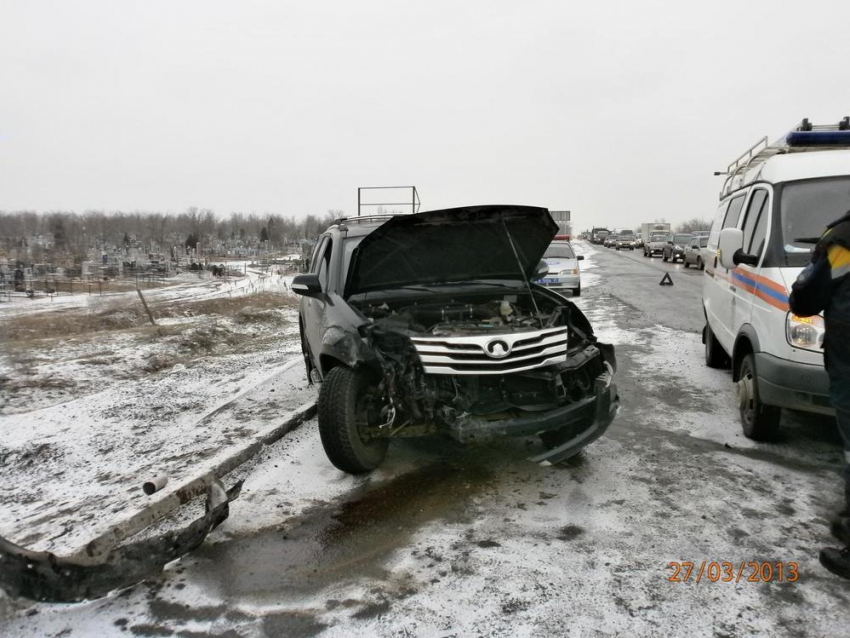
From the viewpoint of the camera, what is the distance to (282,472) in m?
4.25

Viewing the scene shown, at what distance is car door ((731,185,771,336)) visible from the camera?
4.68 meters

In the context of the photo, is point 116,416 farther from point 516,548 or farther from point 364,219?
point 516,548

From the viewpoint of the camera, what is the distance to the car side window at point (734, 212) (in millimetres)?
5891

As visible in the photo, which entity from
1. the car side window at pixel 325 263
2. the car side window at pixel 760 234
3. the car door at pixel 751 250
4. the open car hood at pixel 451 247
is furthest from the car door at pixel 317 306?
the car side window at pixel 760 234

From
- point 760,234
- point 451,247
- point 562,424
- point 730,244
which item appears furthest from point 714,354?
point 562,424

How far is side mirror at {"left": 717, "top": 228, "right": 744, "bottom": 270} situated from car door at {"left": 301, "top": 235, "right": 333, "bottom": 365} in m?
3.50

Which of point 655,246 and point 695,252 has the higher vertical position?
point 655,246

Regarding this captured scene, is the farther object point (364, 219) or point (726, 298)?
point (364, 219)

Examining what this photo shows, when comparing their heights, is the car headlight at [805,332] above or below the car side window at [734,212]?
below

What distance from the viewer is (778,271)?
4238 mm

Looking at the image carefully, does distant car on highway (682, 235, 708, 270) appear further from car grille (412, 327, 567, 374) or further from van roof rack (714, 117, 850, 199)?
car grille (412, 327, 567, 374)

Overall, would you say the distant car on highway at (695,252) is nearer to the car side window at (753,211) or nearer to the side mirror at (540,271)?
the car side window at (753,211)

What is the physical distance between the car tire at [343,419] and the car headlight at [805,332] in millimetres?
3010
